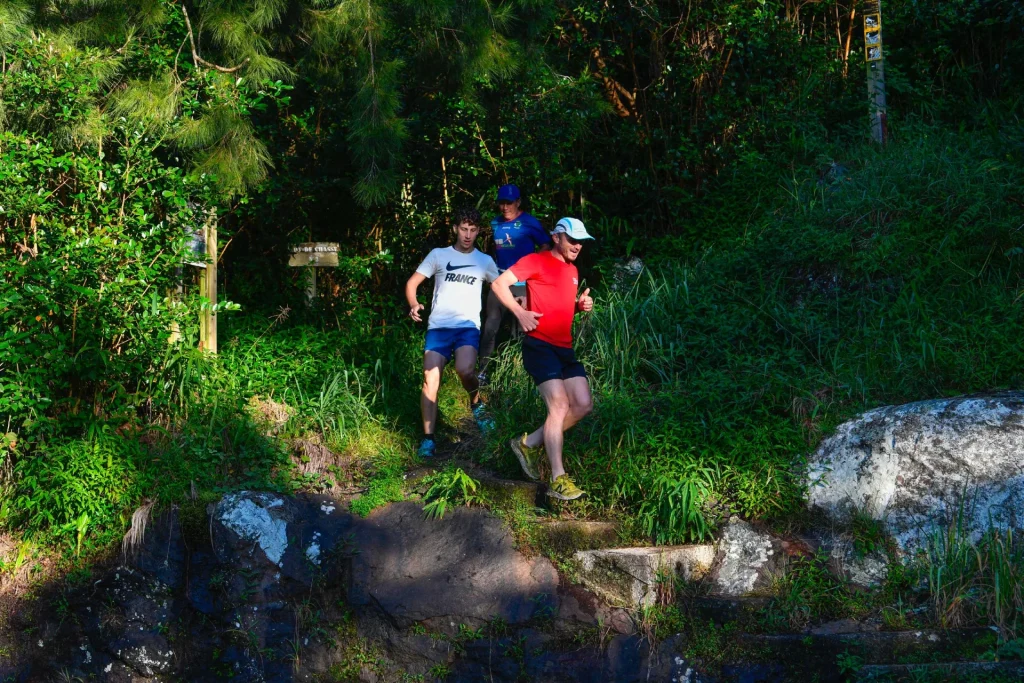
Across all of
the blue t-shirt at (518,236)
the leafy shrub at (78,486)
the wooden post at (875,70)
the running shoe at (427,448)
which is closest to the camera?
the leafy shrub at (78,486)

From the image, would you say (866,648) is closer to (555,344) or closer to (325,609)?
(555,344)

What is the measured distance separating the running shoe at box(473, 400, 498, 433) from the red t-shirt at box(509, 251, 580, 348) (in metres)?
1.32

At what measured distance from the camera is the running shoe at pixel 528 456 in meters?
6.49

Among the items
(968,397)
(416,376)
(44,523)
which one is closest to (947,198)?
(968,397)

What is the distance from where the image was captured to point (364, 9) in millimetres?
7723

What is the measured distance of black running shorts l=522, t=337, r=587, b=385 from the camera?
610cm

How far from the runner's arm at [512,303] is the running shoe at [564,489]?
3.00 ft

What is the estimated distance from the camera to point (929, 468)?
6027mm

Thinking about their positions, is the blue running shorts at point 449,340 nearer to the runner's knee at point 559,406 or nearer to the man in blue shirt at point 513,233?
the man in blue shirt at point 513,233

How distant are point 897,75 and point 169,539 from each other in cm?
822

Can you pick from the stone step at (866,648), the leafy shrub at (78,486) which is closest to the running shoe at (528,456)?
the stone step at (866,648)

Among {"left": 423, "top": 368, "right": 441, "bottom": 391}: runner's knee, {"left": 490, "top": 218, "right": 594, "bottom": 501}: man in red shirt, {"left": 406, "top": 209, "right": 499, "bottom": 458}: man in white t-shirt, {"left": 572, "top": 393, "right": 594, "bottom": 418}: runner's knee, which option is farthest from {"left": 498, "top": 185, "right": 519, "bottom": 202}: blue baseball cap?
{"left": 572, "top": 393, "right": 594, "bottom": 418}: runner's knee

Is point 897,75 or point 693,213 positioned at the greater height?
point 897,75

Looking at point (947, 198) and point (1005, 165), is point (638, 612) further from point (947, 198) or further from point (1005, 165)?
point (1005, 165)
